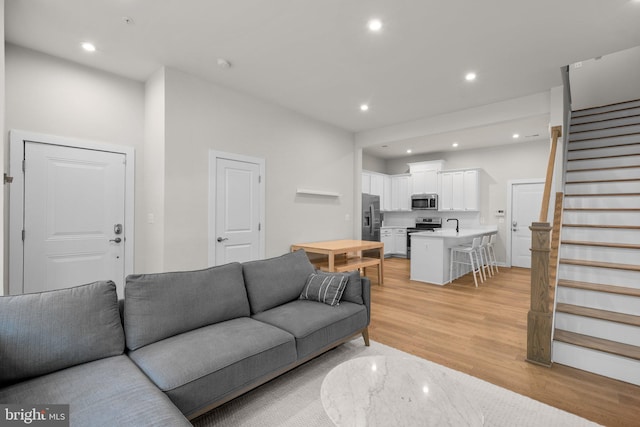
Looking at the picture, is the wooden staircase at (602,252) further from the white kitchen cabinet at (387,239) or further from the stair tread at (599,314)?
the white kitchen cabinet at (387,239)

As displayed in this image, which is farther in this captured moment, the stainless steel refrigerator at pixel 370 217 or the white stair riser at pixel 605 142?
the stainless steel refrigerator at pixel 370 217

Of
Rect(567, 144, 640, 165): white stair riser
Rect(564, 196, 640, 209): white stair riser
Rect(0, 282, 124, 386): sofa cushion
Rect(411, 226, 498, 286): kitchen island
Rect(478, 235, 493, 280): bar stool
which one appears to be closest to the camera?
Rect(0, 282, 124, 386): sofa cushion

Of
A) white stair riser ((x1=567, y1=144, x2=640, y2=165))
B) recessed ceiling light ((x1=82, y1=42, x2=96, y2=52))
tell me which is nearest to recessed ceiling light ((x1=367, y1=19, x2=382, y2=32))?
recessed ceiling light ((x1=82, y1=42, x2=96, y2=52))

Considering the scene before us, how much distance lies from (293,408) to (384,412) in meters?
0.83

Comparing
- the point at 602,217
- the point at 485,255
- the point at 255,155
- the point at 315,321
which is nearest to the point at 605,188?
the point at 602,217

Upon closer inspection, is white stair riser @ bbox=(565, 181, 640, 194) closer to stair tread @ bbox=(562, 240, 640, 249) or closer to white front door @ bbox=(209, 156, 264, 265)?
stair tread @ bbox=(562, 240, 640, 249)

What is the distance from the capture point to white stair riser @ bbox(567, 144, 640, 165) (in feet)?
12.8

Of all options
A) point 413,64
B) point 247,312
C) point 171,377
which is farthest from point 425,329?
point 413,64

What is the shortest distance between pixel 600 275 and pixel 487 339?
1249 millimetres

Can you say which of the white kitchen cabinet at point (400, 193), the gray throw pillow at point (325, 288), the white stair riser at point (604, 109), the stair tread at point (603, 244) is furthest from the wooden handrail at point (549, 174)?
the white kitchen cabinet at point (400, 193)

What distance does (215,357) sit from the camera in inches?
67.6

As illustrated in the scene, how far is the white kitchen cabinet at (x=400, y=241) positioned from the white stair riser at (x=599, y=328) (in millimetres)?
5414

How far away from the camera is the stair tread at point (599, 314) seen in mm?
2428

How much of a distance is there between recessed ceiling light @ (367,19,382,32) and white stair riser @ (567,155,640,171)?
348 cm
